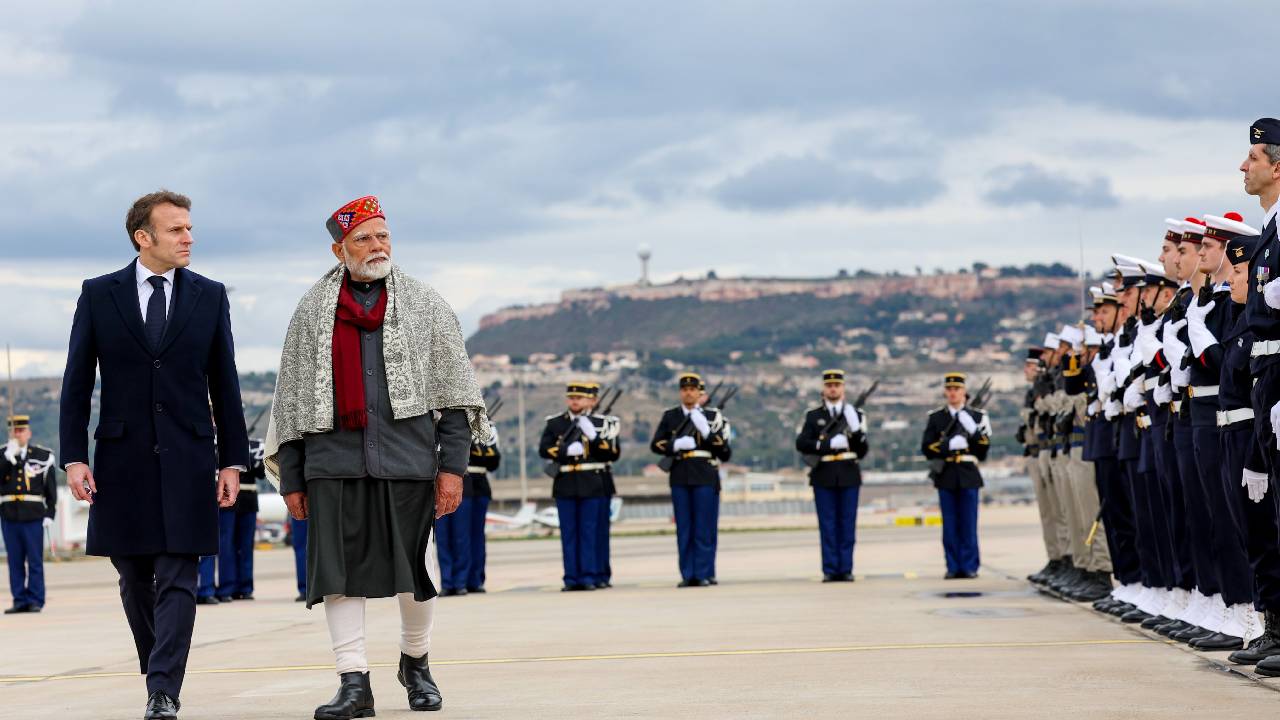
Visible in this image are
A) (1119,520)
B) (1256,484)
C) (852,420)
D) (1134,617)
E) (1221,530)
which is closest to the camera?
(1256,484)

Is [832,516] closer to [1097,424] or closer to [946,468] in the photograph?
[946,468]

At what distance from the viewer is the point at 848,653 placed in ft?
29.8

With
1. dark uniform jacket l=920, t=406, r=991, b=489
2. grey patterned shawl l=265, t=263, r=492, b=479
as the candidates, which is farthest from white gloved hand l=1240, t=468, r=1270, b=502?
dark uniform jacket l=920, t=406, r=991, b=489

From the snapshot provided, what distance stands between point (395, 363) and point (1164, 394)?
4.56m

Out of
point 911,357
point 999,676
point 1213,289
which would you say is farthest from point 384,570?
point 911,357

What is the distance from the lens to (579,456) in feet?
58.9

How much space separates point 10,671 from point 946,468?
10351 millimetres

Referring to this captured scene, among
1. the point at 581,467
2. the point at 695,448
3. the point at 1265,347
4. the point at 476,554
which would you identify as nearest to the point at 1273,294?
the point at 1265,347

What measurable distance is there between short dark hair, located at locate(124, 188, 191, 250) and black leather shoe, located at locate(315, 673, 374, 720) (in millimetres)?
1971

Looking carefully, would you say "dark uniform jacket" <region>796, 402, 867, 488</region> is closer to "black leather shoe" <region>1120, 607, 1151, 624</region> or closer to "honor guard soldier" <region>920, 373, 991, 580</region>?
"honor guard soldier" <region>920, 373, 991, 580</region>

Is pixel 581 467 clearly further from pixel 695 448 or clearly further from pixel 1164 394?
pixel 1164 394

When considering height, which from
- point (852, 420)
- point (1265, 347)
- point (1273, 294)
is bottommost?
point (852, 420)

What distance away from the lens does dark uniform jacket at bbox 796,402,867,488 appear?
58.1 ft

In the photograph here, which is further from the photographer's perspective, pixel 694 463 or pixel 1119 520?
pixel 694 463
